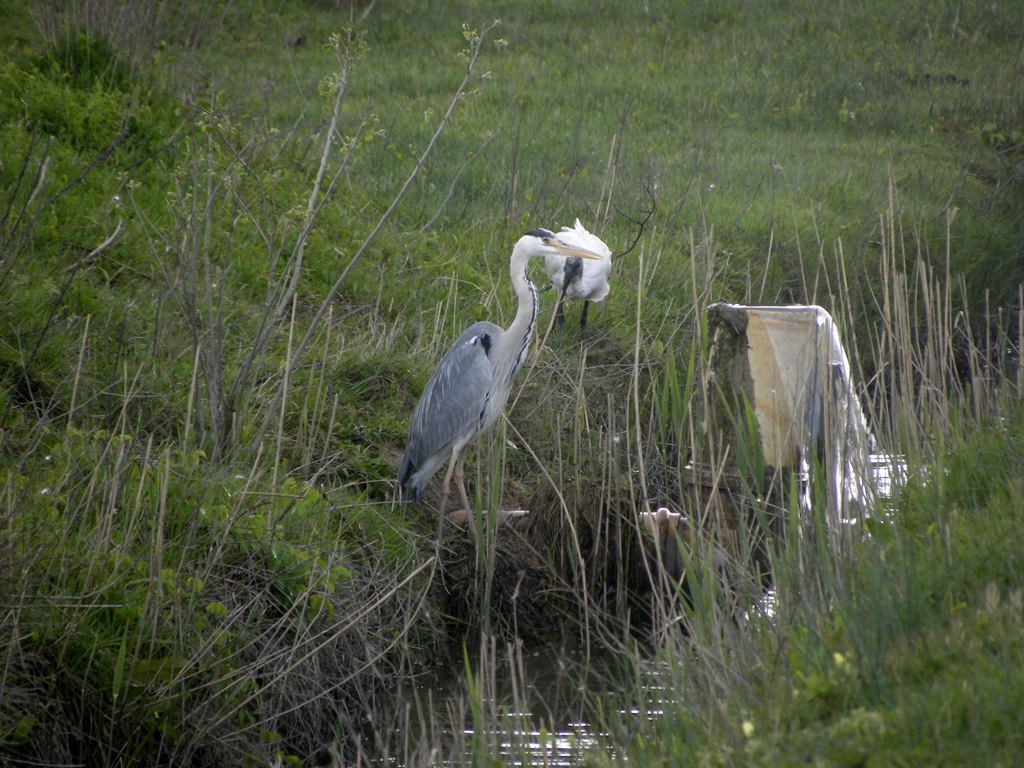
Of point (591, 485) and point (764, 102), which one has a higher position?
point (764, 102)

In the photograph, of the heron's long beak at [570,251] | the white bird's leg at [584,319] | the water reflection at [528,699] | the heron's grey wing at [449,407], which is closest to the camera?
the water reflection at [528,699]

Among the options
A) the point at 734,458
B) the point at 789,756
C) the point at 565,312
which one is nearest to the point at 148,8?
the point at 565,312

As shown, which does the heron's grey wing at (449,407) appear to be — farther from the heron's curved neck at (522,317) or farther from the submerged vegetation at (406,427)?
the submerged vegetation at (406,427)

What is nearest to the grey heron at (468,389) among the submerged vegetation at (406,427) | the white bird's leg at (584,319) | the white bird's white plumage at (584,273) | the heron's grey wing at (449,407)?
the heron's grey wing at (449,407)

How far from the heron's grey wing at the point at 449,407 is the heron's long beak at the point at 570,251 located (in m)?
0.54

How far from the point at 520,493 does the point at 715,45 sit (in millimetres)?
9055

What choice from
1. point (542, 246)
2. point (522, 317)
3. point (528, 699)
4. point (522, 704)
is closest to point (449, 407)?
point (522, 317)

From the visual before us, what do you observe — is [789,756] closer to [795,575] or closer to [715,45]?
[795,575]

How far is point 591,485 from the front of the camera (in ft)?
16.2

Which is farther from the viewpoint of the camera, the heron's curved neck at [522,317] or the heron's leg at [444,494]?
the heron's curved neck at [522,317]

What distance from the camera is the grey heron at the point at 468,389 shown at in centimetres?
511

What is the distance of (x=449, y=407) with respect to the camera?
518 centimetres

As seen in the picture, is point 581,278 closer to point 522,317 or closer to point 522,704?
point 522,317

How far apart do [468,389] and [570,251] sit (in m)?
0.89
